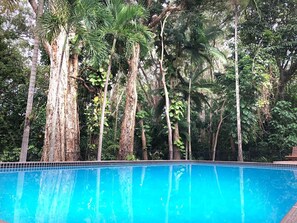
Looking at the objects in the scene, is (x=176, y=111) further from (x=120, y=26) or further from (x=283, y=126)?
(x=120, y=26)

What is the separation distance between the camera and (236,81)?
11.5 metres

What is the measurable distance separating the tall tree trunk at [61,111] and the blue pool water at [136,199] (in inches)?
75.0

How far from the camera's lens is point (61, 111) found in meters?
8.88

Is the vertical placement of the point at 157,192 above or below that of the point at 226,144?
below

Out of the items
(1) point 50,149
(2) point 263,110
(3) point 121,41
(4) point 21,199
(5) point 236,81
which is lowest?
(4) point 21,199

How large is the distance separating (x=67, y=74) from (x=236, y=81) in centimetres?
620

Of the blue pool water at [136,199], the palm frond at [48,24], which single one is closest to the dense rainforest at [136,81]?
the palm frond at [48,24]

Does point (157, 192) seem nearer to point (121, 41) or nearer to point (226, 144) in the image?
point (121, 41)

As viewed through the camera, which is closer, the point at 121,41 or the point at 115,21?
the point at 115,21

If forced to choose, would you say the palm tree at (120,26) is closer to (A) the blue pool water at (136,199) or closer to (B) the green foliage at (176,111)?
(A) the blue pool water at (136,199)

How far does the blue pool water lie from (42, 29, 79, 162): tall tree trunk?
6.25 ft

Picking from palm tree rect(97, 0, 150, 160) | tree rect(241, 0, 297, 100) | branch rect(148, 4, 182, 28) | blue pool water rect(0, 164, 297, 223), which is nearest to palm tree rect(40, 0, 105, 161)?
palm tree rect(97, 0, 150, 160)

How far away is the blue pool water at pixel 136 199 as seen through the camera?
3354mm

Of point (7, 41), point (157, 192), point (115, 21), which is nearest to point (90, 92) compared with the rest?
point (115, 21)
